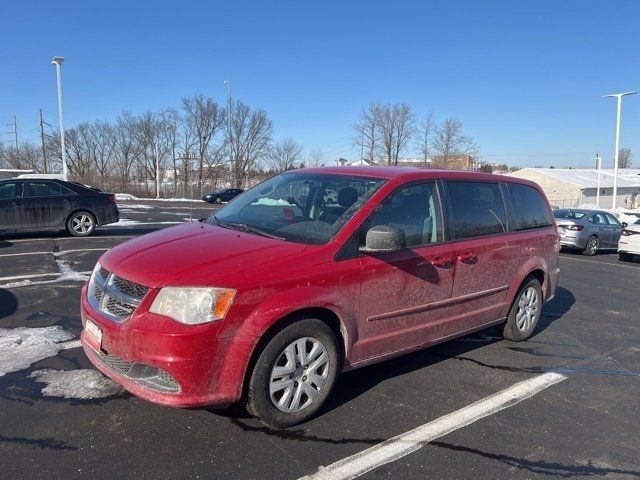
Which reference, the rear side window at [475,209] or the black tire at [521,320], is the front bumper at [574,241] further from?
the rear side window at [475,209]

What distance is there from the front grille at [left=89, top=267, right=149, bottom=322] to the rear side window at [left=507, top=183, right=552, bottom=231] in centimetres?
370

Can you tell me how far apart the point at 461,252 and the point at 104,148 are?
75418 mm

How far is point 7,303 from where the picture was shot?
6.14 meters

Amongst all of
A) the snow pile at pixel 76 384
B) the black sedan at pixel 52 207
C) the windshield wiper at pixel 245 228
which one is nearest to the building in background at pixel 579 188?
the black sedan at pixel 52 207

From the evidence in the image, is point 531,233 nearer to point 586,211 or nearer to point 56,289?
point 56,289

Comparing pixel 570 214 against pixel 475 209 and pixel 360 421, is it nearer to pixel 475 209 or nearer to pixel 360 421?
pixel 475 209

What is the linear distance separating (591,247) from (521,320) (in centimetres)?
1129

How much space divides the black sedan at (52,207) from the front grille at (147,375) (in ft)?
33.8

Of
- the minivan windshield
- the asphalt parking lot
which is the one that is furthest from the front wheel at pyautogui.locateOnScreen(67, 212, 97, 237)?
the minivan windshield

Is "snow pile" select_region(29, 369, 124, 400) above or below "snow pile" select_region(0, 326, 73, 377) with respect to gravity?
below

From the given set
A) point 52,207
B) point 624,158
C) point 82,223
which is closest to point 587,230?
point 82,223

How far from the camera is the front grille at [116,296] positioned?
3.16m

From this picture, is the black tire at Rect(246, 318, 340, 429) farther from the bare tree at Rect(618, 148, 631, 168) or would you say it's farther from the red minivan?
the bare tree at Rect(618, 148, 631, 168)

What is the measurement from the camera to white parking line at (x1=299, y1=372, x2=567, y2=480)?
2949 mm
